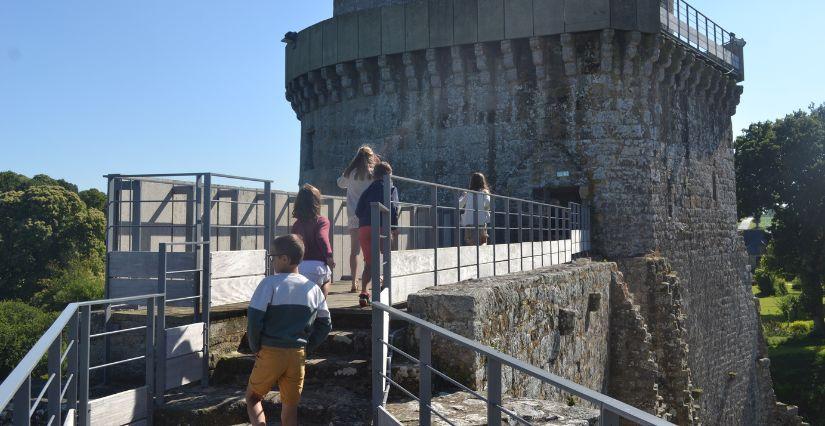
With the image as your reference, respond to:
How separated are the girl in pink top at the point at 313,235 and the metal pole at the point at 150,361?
1.18 meters

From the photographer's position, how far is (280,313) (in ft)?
14.8

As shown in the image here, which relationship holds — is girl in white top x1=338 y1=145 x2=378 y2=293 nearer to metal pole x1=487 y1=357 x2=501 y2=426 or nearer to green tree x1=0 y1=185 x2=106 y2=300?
metal pole x1=487 y1=357 x2=501 y2=426

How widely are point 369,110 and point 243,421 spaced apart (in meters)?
12.1

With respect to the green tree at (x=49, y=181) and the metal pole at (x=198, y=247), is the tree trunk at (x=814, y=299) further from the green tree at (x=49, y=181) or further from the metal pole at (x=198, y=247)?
the green tree at (x=49, y=181)

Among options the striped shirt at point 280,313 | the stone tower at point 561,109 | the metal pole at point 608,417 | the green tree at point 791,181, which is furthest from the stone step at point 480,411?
the green tree at point 791,181

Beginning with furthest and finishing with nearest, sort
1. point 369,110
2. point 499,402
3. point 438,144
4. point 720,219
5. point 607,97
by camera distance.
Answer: point 720,219 → point 369,110 → point 438,144 → point 607,97 → point 499,402

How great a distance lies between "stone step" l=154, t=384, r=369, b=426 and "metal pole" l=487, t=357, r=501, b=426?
2100 millimetres

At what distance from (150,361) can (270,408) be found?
98cm

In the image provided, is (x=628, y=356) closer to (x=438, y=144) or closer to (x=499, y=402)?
(x=438, y=144)

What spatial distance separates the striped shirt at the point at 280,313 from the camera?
448cm

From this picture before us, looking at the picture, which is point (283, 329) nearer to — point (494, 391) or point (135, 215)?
point (494, 391)

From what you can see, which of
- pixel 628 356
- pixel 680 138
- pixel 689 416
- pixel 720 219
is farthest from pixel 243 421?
pixel 720 219

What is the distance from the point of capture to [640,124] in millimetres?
14891

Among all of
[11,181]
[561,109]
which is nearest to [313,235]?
[561,109]
